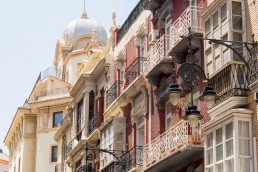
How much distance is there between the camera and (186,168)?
2248 cm

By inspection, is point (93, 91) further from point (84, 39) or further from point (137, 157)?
point (84, 39)

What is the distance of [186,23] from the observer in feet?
74.4

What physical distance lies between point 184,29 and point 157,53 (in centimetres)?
292

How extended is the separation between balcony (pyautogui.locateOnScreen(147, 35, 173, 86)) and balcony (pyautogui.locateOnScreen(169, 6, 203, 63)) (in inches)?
36.8

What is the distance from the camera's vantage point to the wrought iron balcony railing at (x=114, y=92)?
103 feet

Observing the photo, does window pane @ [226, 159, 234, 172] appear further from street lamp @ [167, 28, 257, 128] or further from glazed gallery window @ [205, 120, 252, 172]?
street lamp @ [167, 28, 257, 128]

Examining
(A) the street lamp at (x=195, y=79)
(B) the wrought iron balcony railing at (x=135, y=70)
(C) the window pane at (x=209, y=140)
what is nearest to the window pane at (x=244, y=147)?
(A) the street lamp at (x=195, y=79)

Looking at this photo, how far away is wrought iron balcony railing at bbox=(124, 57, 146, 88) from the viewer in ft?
92.9

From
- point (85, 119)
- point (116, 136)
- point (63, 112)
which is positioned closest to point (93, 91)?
point (85, 119)

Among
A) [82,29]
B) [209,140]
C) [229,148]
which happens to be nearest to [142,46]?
[209,140]

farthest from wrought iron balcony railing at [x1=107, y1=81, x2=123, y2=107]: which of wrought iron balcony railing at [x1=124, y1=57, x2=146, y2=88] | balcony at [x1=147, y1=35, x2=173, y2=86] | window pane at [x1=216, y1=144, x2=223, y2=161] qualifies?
window pane at [x1=216, y1=144, x2=223, y2=161]

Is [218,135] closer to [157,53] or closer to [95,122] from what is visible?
[157,53]

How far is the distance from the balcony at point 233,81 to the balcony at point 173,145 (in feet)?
6.86

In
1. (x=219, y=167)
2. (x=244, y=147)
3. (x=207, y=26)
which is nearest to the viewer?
(x=244, y=147)
